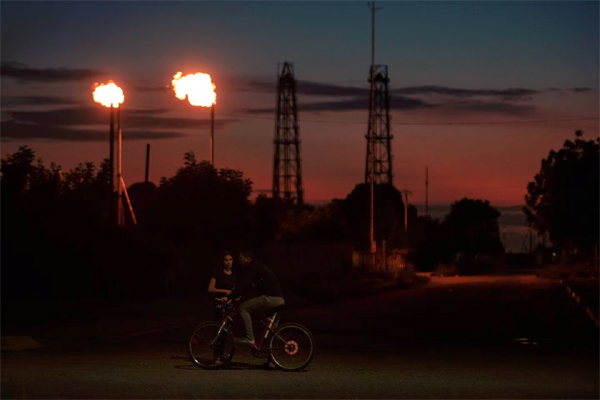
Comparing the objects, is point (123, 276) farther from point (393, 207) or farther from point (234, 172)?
point (393, 207)

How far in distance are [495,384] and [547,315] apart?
15.7 meters

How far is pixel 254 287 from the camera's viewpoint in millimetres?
13648

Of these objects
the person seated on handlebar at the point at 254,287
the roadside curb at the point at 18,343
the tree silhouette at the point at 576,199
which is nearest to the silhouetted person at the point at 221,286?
the person seated on handlebar at the point at 254,287

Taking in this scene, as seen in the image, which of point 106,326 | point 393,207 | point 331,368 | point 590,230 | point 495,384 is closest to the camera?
point 495,384

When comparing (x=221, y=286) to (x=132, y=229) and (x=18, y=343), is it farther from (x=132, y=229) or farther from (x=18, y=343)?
(x=132, y=229)

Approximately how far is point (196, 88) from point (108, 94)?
12.5ft

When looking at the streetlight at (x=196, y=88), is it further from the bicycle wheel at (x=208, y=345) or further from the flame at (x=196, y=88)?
the bicycle wheel at (x=208, y=345)

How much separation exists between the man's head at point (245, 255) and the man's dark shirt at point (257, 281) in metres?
0.25

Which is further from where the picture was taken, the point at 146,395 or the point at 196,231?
the point at 196,231

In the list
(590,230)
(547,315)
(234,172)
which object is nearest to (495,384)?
(547,315)

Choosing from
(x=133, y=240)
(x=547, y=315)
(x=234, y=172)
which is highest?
(x=234, y=172)

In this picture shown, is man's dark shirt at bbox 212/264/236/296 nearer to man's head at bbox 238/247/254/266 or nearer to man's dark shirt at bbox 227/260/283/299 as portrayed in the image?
A: man's dark shirt at bbox 227/260/283/299

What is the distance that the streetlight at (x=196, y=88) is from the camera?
37.6 meters

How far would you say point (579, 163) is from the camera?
198 ft
